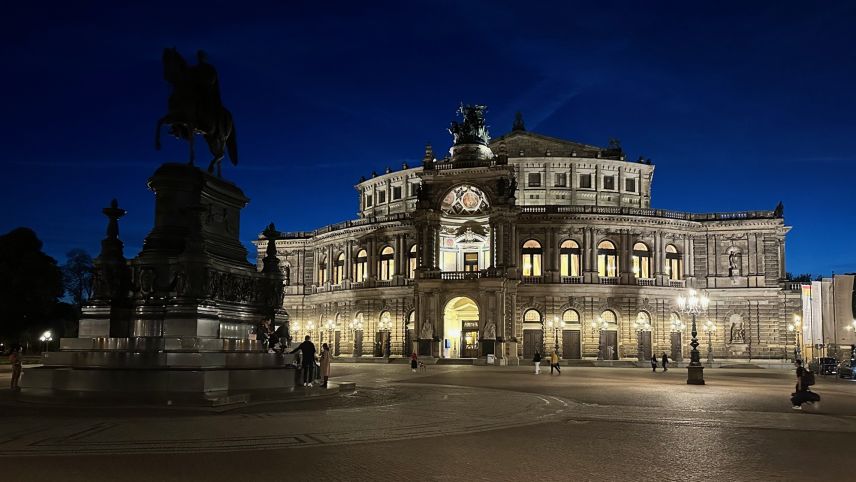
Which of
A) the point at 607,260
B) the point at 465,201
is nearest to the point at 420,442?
the point at 465,201

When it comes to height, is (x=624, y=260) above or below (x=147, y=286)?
above

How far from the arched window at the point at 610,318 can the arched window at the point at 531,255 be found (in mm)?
7470

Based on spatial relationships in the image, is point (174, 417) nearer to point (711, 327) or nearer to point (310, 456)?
point (310, 456)

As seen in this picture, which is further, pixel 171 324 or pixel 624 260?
pixel 624 260

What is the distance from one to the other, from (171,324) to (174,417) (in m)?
4.47

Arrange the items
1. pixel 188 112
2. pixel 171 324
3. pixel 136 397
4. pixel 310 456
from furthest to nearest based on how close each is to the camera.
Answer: pixel 188 112, pixel 171 324, pixel 136 397, pixel 310 456

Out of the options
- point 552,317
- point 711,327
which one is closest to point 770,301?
point 711,327

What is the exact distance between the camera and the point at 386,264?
277 ft

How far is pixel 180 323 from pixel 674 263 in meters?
66.2

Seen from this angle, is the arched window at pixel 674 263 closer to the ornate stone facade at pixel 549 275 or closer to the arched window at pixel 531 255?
the ornate stone facade at pixel 549 275

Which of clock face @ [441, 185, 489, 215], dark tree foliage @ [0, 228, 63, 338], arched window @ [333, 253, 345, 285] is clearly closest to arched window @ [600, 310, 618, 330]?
clock face @ [441, 185, 489, 215]

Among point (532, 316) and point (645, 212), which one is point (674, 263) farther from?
point (532, 316)

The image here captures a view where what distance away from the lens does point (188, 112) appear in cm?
2416

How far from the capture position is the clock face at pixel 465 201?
75375 millimetres
